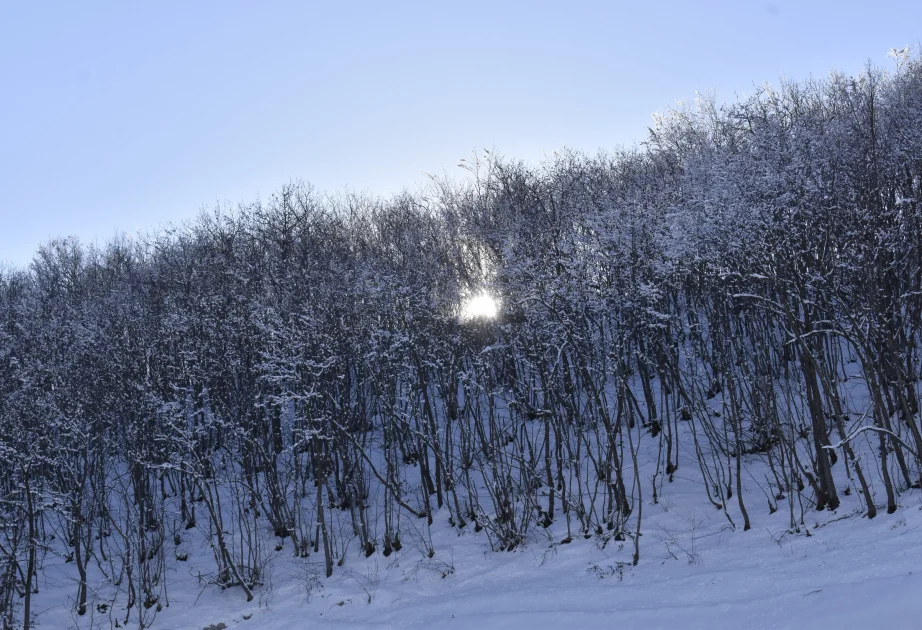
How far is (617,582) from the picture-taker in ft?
34.3

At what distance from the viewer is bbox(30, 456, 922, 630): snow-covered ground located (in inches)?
296

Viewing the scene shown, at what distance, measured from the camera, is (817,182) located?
47.1ft

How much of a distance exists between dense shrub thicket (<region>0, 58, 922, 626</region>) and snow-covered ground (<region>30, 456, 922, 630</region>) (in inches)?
18.2

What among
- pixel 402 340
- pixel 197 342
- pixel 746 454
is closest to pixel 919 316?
pixel 746 454

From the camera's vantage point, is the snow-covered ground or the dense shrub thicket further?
the dense shrub thicket

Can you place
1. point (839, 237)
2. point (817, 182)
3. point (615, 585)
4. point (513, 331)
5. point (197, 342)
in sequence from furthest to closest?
point (197, 342) → point (513, 331) → point (817, 182) → point (839, 237) → point (615, 585)

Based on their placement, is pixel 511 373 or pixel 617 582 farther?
pixel 511 373

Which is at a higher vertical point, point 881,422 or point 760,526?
point 881,422

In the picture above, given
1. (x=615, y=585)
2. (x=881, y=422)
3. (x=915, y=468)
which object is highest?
(x=881, y=422)

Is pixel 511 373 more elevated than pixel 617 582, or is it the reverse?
pixel 511 373

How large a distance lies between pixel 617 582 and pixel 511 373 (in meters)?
10.1

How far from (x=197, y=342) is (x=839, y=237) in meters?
17.8

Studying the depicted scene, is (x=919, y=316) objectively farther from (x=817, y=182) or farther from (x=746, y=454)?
(x=746, y=454)

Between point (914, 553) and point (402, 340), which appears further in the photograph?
point (402, 340)
